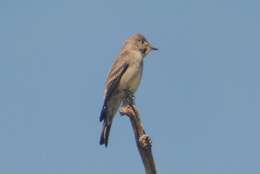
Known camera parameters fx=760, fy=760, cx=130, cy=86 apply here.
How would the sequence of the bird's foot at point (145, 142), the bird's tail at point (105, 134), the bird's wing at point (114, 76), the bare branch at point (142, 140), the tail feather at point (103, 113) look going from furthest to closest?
the bird's wing at point (114, 76) < the tail feather at point (103, 113) < the bird's tail at point (105, 134) < the bird's foot at point (145, 142) < the bare branch at point (142, 140)

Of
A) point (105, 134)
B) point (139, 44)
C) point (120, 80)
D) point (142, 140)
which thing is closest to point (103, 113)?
point (105, 134)

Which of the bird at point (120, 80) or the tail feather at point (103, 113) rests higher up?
the bird at point (120, 80)

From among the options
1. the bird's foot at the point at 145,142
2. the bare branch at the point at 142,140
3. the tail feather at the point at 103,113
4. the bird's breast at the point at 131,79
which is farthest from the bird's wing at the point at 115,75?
the bird's foot at the point at 145,142

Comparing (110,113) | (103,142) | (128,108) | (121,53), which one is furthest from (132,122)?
(121,53)

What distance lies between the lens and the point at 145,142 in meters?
10.4

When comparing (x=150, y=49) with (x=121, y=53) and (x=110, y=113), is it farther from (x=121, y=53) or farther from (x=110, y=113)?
(x=110, y=113)

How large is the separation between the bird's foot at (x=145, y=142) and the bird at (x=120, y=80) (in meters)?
3.93

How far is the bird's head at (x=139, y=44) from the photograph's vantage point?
16453 millimetres

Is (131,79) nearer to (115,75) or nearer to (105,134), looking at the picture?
(115,75)

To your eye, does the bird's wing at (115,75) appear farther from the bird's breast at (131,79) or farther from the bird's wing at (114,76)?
the bird's breast at (131,79)

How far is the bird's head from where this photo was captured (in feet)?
54.0

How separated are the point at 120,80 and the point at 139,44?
59.0 inches

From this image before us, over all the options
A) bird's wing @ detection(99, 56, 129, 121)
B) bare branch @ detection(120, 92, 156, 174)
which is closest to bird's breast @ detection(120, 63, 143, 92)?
bird's wing @ detection(99, 56, 129, 121)

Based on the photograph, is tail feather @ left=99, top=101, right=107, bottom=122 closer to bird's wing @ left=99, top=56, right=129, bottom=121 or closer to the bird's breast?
bird's wing @ left=99, top=56, right=129, bottom=121
